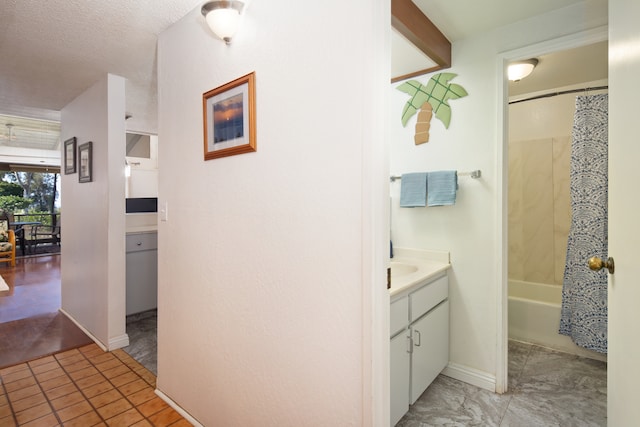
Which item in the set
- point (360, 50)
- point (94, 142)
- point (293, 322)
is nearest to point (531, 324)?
point (293, 322)

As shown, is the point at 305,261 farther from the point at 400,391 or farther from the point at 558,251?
the point at 558,251

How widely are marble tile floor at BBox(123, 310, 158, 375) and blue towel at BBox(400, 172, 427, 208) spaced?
2.14 m

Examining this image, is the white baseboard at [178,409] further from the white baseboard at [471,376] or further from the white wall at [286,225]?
the white baseboard at [471,376]

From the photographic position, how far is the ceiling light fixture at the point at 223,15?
134 cm

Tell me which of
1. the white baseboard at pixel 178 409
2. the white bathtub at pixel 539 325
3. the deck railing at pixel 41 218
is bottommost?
the white baseboard at pixel 178 409

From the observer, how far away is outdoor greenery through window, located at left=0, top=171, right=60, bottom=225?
7141 mm

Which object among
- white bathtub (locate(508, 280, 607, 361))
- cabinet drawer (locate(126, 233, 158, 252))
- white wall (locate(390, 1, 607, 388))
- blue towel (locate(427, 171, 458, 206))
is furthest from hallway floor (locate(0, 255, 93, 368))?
white bathtub (locate(508, 280, 607, 361))

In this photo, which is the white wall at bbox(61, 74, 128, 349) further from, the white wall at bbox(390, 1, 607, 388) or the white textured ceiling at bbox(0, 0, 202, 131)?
the white wall at bbox(390, 1, 607, 388)

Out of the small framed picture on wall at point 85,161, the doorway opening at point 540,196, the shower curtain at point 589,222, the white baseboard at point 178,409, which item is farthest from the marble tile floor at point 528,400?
the small framed picture on wall at point 85,161

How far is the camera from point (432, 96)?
226cm

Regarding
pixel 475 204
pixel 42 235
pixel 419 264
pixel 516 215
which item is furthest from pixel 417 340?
pixel 42 235

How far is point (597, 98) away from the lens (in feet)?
7.67

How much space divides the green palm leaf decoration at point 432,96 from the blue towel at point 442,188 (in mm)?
313

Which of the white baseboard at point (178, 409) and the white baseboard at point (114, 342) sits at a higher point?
the white baseboard at point (114, 342)
